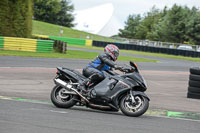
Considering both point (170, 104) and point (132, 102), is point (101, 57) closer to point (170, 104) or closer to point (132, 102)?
point (132, 102)

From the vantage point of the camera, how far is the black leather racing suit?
8836 millimetres

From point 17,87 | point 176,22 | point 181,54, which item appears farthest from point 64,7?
point 17,87

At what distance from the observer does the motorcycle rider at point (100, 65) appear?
8844mm

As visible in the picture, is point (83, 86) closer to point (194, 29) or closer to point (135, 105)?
point (135, 105)

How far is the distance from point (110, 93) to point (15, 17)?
2382cm

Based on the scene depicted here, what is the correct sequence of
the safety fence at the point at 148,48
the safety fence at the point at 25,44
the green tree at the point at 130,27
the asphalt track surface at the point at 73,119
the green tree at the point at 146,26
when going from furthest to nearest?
the green tree at the point at 130,27 → the green tree at the point at 146,26 → the safety fence at the point at 148,48 → the safety fence at the point at 25,44 → the asphalt track surface at the point at 73,119

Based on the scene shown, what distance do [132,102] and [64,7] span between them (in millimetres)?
100269

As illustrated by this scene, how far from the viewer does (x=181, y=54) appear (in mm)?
49531

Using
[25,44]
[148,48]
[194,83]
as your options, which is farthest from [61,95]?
[148,48]

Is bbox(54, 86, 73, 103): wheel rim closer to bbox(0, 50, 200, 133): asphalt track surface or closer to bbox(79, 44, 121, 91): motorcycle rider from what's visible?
bbox(0, 50, 200, 133): asphalt track surface

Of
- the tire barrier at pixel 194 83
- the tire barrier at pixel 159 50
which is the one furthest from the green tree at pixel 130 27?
the tire barrier at pixel 194 83

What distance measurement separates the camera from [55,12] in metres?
102

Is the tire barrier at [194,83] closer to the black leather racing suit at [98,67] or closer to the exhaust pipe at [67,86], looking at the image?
the black leather racing suit at [98,67]

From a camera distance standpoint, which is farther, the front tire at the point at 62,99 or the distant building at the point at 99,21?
the distant building at the point at 99,21
